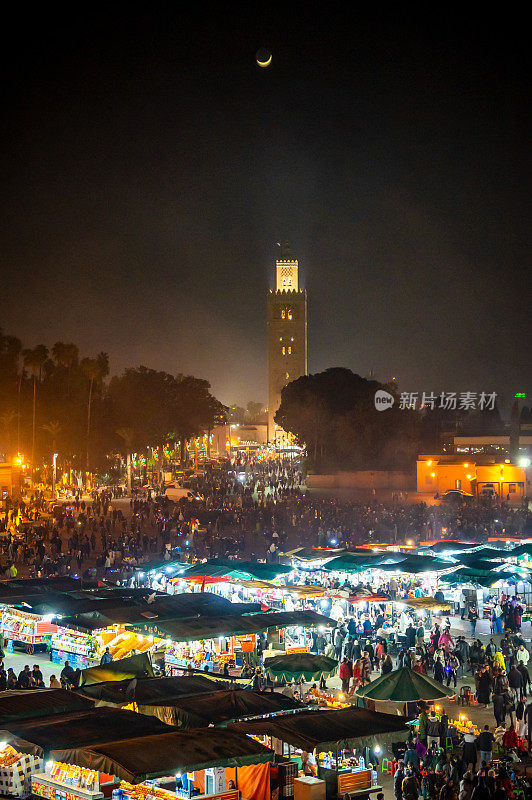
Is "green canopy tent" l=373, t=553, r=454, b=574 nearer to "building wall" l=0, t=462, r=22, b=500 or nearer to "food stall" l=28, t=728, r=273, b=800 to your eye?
"food stall" l=28, t=728, r=273, b=800

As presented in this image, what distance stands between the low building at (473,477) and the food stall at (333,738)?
Answer: 4201cm

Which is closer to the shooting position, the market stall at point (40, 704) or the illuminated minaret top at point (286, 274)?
the market stall at point (40, 704)

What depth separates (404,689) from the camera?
1373 cm

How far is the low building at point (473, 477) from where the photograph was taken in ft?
176

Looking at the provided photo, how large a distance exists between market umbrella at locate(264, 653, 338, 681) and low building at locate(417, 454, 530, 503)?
38523 millimetres

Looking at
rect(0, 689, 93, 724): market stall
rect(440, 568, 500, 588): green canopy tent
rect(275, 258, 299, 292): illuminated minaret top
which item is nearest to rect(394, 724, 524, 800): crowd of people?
rect(0, 689, 93, 724): market stall

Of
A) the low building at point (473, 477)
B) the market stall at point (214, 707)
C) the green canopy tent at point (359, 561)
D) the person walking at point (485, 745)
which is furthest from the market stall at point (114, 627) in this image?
the low building at point (473, 477)

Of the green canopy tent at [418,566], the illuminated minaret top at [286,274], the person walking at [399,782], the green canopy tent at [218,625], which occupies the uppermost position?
the illuminated minaret top at [286,274]

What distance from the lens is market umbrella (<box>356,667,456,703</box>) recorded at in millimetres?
13648
